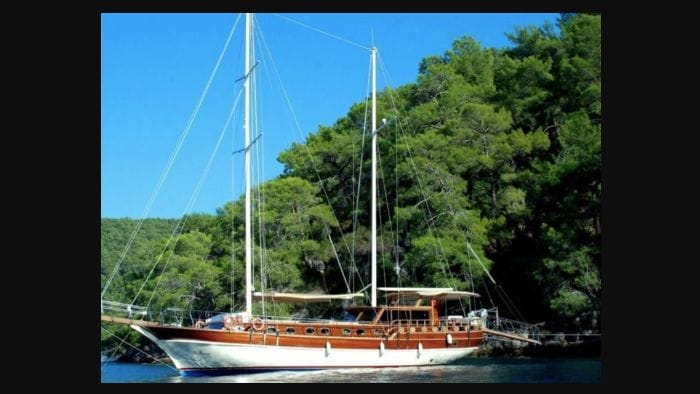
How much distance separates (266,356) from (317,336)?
1.60 metres

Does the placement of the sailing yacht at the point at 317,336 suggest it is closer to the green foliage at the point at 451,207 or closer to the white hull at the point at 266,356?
the white hull at the point at 266,356

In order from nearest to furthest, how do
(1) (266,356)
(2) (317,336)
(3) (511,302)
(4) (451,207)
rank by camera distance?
(1) (266,356) → (2) (317,336) → (4) (451,207) → (3) (511,302)

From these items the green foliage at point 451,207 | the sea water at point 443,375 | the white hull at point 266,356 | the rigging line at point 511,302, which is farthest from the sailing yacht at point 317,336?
the rigging line at point 511,302

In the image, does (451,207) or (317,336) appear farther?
(451,207)

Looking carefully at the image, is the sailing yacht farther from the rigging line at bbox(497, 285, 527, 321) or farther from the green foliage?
the rigging line at bbox(497, 285, 527, 321)

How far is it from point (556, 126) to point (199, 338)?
814 inches

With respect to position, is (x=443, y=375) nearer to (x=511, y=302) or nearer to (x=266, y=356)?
(x=266, y=356)

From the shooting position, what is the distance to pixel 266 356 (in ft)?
86.2

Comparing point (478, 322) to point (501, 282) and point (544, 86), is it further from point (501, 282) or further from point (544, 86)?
point (544, 86)

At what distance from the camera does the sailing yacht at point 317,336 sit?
2564cm

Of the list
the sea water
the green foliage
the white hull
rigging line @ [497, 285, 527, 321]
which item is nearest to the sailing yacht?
the white hull

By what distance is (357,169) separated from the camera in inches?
1655

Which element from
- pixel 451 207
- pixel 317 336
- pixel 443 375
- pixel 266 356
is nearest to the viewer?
pixel 443 375

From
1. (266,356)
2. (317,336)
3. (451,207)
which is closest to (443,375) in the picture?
(317,336)
